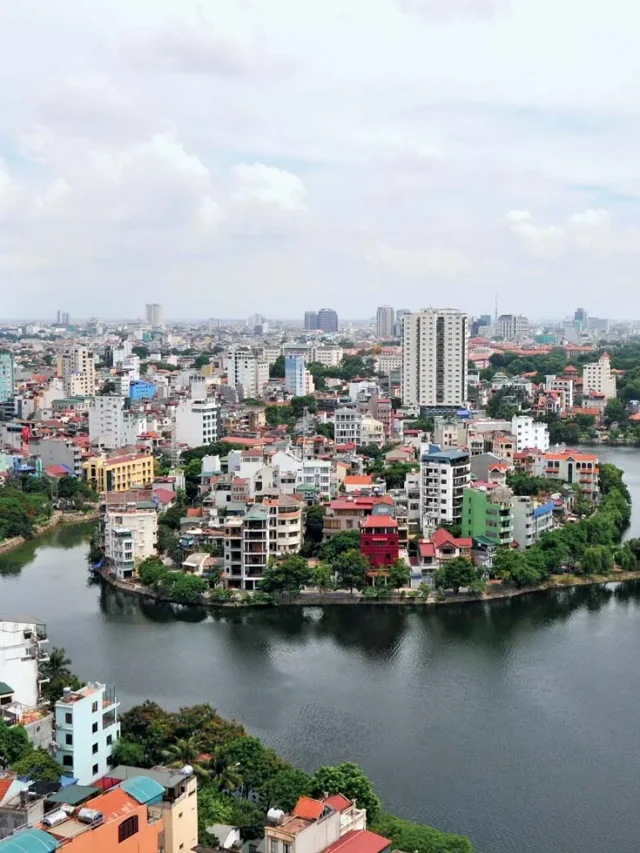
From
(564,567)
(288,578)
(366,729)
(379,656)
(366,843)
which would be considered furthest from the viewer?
(564,567)

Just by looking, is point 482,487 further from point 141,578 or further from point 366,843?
point 366,843

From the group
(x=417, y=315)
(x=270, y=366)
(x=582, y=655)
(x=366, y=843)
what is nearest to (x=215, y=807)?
(x=366, y=843)

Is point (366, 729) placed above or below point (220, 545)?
below

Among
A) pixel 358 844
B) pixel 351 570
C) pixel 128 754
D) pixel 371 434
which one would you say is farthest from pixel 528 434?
pixel 358 844

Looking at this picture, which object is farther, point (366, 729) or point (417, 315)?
point (417, 315)

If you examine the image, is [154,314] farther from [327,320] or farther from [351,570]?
[351,570]

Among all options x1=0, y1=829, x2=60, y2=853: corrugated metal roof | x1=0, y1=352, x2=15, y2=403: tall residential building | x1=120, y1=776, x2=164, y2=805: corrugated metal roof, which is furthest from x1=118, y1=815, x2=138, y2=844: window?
x1=0, y1=352, x2=15, y2=403: tall residential building
